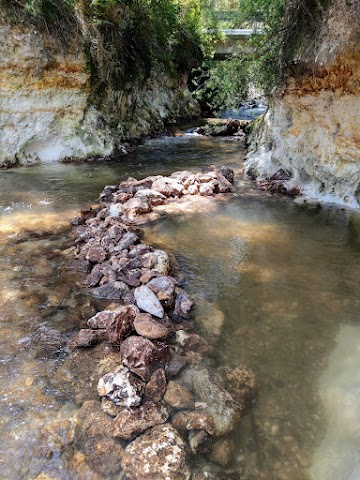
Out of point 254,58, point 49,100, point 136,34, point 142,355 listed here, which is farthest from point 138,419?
point 136,34

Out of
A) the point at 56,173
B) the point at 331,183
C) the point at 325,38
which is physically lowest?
the point at 56,173

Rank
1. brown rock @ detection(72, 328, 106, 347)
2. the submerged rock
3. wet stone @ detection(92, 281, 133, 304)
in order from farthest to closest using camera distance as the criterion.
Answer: wet stone @ detection(92, 281, 133, 304) < brown rock @ detection(72, 328, 106, 347) < the submerged rock

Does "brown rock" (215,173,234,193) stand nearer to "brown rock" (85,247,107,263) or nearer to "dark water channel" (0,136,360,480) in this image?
"dark water channel" (0,136,360,480)

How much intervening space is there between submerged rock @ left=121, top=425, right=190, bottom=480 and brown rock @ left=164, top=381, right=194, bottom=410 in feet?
0.78

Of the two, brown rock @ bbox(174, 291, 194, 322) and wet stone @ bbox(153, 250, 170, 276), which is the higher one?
wet stone @ bbox(153, 250, 170, 276)

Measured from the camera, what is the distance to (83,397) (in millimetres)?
2752

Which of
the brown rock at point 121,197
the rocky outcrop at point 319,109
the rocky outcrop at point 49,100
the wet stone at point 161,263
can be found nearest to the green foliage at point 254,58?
the rocky outcrop at point 319,109

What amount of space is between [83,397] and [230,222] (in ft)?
13.5

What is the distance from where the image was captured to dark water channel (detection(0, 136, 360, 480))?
2377 mm

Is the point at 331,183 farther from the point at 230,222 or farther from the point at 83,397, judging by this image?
the point at 83,397

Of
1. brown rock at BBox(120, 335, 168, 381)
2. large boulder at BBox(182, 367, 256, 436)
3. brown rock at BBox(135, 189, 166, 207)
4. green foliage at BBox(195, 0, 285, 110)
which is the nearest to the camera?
large boulder at BBox(182, 367, 256, 436)

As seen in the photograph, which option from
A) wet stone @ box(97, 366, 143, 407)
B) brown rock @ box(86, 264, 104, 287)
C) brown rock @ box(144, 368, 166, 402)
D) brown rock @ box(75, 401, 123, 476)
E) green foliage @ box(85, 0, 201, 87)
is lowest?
brown rock @ box(86, 264, 104, 287)

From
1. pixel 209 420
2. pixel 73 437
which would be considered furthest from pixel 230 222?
pixel 73 437

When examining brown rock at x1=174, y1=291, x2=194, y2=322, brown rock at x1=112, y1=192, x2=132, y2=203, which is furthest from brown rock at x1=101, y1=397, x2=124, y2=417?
brown rock at x1=112, y1=192, x2=132, y2=203
